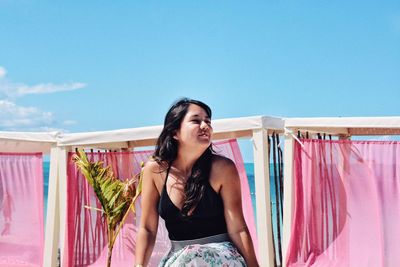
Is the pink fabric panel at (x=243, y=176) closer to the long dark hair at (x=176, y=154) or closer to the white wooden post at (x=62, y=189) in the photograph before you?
the white wooden post at (x=62, y=189)

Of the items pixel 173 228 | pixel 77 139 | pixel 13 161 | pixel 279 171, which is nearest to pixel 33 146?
pixel 13 161

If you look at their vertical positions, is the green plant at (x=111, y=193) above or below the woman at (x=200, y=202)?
above

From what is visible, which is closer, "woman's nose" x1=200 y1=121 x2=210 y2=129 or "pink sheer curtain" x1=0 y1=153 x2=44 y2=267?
"woman's nose" x1=200 y1=121 x2=210 y2=129

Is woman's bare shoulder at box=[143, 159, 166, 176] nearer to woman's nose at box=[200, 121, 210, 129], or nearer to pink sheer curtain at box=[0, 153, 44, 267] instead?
woman's nose at box=[200, 121, 210, 129]

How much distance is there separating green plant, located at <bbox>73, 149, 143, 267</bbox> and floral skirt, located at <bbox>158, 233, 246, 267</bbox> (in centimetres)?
392

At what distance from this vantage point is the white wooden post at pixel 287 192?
4609 mm

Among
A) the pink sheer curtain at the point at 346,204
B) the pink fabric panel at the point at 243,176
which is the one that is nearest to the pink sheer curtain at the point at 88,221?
the pink fabric panel at the point at 243,176

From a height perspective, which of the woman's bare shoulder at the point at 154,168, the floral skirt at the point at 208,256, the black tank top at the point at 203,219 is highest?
the woman's bare shoulder at the point at 154,168

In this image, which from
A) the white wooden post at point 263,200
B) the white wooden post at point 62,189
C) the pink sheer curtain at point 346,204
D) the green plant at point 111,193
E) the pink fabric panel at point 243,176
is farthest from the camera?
the white wooden post at point 62,189

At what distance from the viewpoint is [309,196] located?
453 centimetres

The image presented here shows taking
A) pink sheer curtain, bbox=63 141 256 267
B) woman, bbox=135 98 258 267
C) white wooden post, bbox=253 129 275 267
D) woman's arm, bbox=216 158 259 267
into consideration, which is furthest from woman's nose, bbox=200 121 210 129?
pink sheer curtain, bbox=63 141 256 267

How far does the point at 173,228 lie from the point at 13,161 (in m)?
4.78

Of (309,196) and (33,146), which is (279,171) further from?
(33,146)

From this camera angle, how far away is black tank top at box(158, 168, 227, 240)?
61.6 inches
